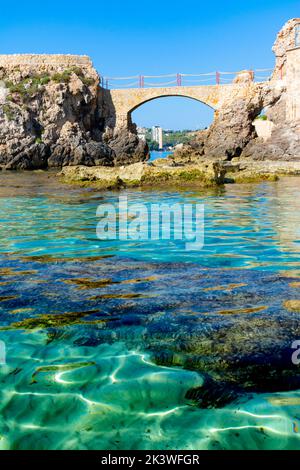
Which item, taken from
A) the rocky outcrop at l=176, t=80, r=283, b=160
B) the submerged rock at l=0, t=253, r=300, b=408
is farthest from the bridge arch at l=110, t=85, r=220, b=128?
the submerged rock at l=0, t=253, r=300, b=408

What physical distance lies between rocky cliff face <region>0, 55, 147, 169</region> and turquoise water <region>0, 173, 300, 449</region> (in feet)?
93.0

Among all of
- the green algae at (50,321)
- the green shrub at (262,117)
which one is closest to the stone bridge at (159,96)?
the green shrub at (262,117)

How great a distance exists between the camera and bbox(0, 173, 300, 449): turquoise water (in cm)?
185

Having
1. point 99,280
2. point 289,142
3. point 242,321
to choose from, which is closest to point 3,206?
point 99,280

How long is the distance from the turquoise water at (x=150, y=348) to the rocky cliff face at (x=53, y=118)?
28.3 meters

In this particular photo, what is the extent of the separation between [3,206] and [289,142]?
2463cm

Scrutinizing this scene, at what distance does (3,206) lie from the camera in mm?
10492

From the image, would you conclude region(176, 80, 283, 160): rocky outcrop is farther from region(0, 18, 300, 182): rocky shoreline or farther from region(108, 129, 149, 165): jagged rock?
region(108, 129, 149, 165): jagged rock

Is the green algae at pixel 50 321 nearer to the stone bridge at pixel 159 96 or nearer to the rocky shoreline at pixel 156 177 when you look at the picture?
the rocky shoreline at pixel 156 177

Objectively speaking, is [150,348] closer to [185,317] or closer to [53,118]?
[185,317]

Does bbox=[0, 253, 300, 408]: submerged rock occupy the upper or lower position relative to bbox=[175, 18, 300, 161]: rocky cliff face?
lower

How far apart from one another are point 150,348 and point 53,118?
36534 millimetres

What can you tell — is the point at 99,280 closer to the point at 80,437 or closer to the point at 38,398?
the point at 38,398
